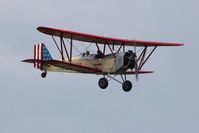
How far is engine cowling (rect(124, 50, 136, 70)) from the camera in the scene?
40.8 metres

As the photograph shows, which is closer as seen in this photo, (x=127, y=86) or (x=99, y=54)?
(x=127, y=86)

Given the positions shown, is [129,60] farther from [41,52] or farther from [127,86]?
[41,52]

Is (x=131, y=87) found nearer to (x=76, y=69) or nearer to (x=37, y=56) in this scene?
(x=76, y=69)

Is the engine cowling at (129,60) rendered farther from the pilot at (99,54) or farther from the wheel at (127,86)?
the pilot at (99,54)

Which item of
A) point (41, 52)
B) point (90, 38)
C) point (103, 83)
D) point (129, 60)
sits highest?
point (90, 38)

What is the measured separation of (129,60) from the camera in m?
40.8

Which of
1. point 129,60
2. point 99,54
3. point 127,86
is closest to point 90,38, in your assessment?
point 99,54

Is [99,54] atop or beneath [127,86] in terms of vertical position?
atop

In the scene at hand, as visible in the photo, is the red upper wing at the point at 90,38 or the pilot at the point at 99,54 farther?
the pilot at the point at 99,54

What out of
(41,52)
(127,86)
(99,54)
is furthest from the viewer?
(41,52)

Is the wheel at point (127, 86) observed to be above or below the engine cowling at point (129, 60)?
below

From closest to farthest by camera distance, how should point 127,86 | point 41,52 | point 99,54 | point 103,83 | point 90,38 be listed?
point 127,86
point 103,83
point 99,54
point 90,38
point 41,52

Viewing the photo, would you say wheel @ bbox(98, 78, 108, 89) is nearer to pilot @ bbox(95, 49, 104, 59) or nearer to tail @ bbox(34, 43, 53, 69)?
pilot @ bbox(95, 49, 104, 59)

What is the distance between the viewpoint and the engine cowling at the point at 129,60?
40766mm
